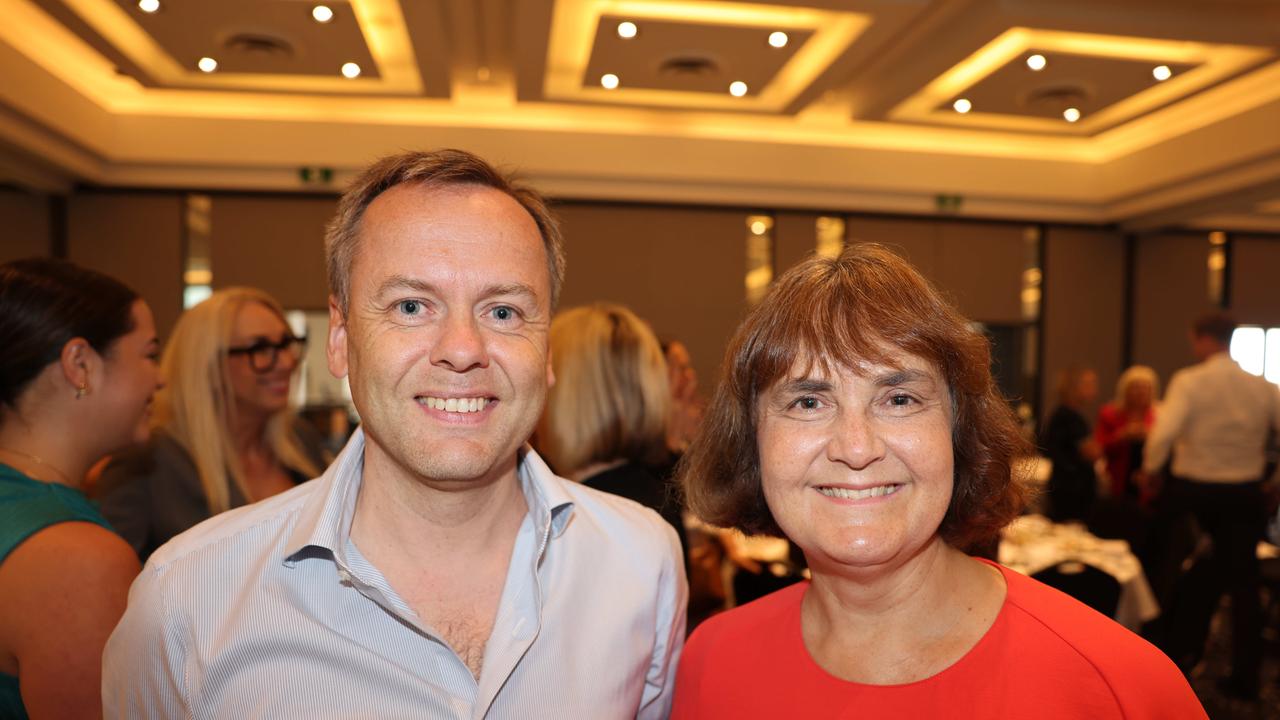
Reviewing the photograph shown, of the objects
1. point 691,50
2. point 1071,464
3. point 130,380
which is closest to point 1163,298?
point 1071,464

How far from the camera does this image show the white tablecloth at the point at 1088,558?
3.74m

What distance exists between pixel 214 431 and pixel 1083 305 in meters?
9.18

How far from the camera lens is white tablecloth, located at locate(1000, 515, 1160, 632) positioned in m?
3.74

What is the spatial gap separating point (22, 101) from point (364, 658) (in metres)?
6.33

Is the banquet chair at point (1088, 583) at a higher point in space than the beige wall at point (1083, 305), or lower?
lower

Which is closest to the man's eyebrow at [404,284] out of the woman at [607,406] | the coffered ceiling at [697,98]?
the woman at [607,406]

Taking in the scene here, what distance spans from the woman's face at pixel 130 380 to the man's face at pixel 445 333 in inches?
36.2

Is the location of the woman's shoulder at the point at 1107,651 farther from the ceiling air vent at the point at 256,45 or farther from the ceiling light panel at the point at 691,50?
the ceiling air vent at the point at 256,45

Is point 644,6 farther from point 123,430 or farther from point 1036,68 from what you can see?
point 123,430

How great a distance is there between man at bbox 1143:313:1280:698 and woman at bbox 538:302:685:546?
12.2 ft

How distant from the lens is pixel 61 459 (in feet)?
6.05

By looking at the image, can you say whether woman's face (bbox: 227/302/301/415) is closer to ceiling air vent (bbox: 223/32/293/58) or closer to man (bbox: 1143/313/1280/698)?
ceiling air vent (bbox: 223/32/293/58)

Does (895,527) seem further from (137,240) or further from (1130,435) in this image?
(137,240)

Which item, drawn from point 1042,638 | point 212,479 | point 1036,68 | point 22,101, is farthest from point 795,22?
point 22,101
